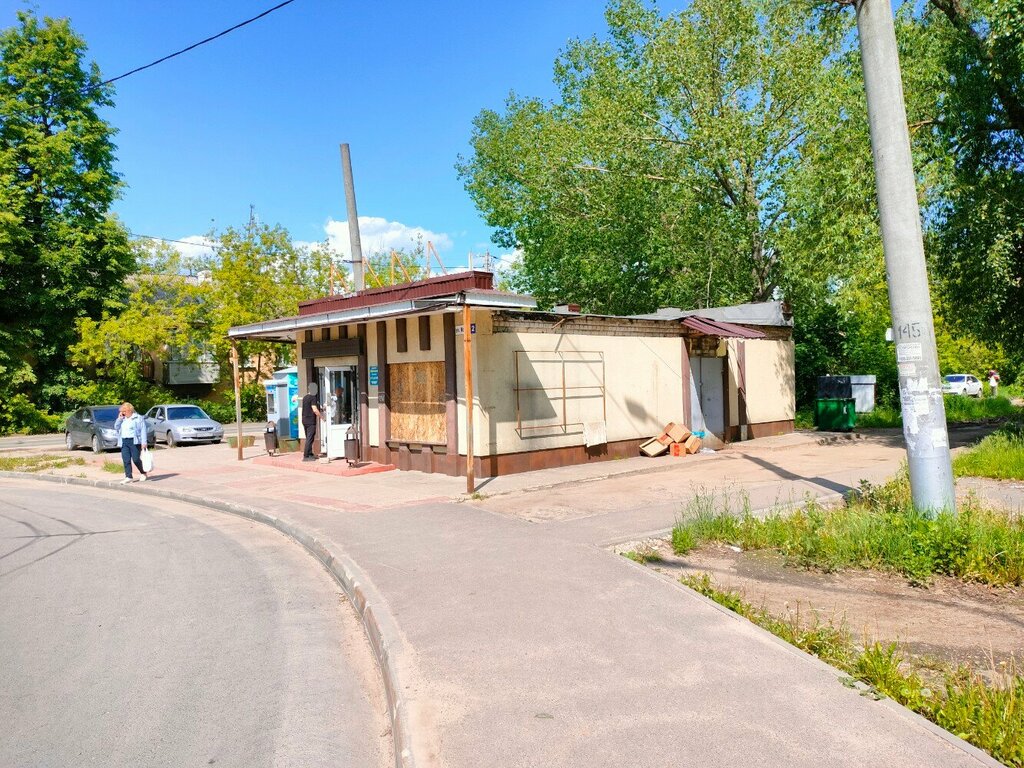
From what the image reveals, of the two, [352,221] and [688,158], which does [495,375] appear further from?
[688,158]

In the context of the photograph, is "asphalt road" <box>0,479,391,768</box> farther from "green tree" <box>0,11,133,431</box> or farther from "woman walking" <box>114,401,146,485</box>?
"green tree" <box>0,11,133,431</box>

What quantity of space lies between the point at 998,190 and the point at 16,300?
3880cm

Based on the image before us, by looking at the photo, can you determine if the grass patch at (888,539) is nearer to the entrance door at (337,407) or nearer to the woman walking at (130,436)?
the entrance door at (337,407)

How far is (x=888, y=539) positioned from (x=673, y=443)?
9823mm

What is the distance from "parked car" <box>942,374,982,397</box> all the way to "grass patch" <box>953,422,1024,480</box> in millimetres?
31759

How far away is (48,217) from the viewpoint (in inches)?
1355

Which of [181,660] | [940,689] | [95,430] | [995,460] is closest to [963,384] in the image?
[995,460]

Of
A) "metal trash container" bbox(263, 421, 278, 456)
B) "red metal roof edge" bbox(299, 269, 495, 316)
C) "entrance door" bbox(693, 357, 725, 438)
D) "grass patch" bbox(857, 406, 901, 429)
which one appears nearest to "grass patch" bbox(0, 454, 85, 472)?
"metal trash container" bbox(263, 421, 278, 456)

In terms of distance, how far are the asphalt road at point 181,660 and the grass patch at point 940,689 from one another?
2.86m

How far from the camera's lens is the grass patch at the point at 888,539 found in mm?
6258

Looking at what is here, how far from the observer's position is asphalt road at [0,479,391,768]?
399 cm

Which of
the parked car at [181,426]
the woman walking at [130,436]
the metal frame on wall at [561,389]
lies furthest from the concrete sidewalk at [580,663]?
the parked car at [181,426]

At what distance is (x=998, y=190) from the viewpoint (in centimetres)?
1313

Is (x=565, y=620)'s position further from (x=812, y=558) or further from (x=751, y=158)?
(x=751, y=158)
